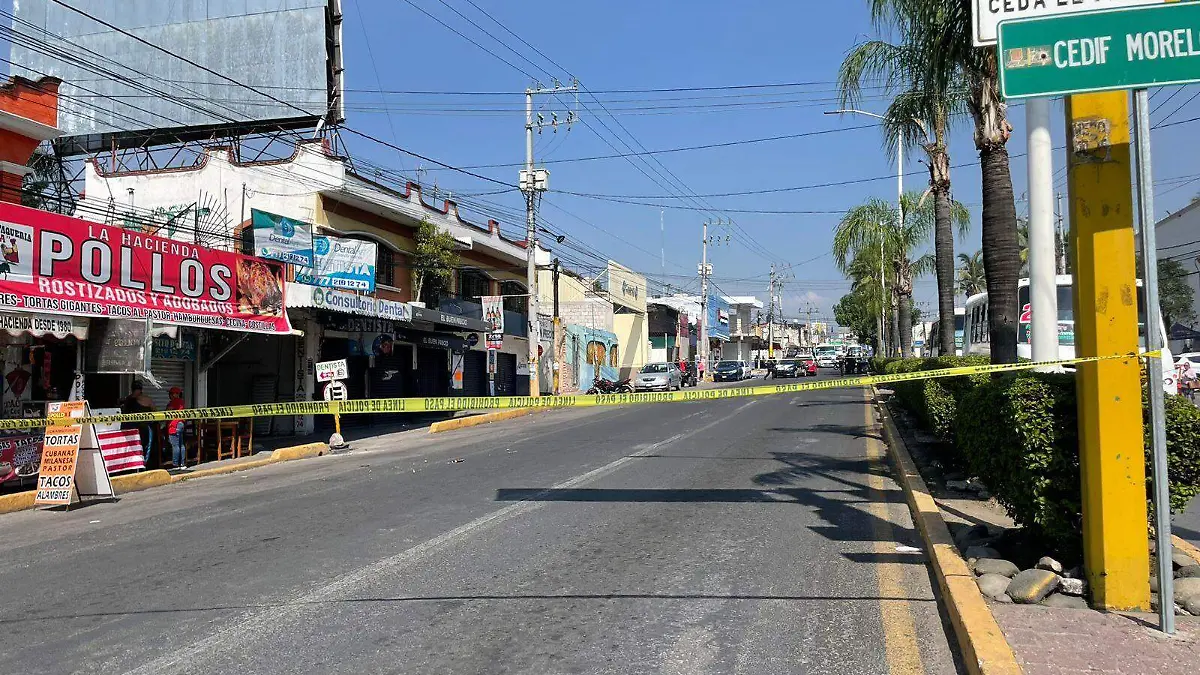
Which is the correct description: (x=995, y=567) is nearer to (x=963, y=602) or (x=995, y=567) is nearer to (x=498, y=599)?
(x=963, y=602)

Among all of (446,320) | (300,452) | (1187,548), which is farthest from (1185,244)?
(1187,548)

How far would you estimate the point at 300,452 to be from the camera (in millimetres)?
17969

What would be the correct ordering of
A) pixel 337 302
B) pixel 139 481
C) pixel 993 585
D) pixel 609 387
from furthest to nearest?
pixel 609 387 < pixel 337 302 < pixel 139 481 < pixel 993 585

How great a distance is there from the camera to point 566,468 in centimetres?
1295

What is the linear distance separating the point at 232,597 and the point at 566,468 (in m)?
7.10

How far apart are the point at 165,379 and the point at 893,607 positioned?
1645cm

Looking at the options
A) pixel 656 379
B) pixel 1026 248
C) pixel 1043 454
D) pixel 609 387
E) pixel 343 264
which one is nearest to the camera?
pixel 1043 454

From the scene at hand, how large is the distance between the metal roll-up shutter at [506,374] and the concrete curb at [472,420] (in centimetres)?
650

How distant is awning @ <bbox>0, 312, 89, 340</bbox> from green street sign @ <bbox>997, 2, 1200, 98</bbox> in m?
13.0

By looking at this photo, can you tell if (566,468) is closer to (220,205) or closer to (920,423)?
(920,423)

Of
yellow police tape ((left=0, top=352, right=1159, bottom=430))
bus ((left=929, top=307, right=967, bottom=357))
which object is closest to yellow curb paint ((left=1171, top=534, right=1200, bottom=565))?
yellow police tape ((left=0, top=352, right=1159, bottom=430))

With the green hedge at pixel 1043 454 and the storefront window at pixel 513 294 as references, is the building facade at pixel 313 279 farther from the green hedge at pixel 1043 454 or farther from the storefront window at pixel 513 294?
the green hedge at pixel 1043 454

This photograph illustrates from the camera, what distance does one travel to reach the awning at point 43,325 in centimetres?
1252

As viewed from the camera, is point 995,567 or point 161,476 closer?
point 995,567
